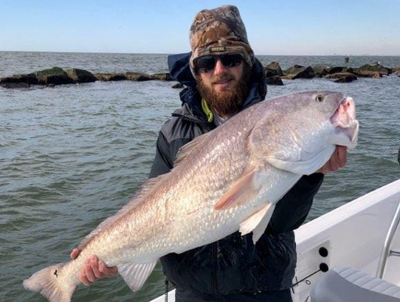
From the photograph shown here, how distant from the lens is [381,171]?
41.0 ft

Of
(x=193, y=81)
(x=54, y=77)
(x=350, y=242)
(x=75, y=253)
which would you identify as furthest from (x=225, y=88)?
(x=54, y=77)

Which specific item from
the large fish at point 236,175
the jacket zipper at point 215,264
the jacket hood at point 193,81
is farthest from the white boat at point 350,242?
the large fish at point 236,175

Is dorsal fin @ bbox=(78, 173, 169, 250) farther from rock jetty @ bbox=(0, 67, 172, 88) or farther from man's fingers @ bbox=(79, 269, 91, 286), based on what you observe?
rock jetty @ bbox=(0, 67, 172, 88)

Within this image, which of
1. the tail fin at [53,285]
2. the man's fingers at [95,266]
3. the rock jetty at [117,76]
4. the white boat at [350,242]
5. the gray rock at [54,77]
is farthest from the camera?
the gray rock at [54,77]

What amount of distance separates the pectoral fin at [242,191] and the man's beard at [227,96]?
1.04 m

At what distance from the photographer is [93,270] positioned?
9.53ft

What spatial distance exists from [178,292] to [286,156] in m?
1.45

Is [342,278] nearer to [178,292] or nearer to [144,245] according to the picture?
[178,292]

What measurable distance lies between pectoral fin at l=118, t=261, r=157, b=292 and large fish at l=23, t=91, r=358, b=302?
0.30 ft

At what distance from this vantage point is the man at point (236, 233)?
288cm

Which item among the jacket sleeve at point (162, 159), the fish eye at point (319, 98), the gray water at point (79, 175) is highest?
the fish eye at point (319, 98)

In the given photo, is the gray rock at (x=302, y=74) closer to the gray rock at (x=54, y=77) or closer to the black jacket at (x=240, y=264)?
the gray rock at (x=54, y=77)

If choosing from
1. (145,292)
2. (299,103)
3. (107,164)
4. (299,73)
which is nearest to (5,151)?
(107,164)

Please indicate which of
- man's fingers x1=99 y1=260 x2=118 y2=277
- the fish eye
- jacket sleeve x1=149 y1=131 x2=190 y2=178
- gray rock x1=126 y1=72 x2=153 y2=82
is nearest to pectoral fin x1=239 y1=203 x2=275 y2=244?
the fish eye
